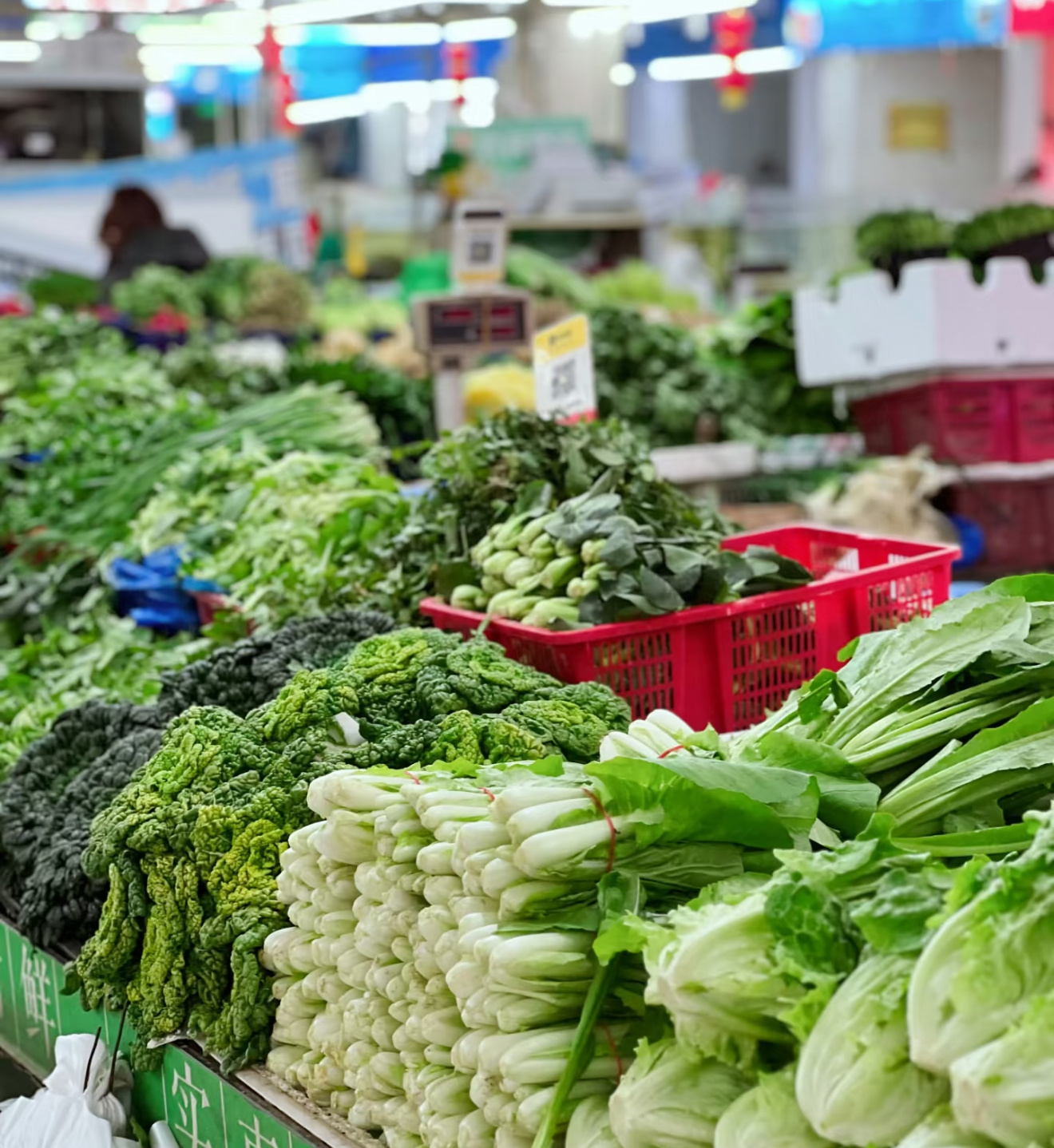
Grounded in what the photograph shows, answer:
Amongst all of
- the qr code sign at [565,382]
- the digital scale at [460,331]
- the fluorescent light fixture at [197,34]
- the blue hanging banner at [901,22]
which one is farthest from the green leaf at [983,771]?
the fluorescent light fixture at [197,34]

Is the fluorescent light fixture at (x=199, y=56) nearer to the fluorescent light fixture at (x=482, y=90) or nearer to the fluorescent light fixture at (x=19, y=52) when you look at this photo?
the fluorescent light fixture at (x=19, y=52)

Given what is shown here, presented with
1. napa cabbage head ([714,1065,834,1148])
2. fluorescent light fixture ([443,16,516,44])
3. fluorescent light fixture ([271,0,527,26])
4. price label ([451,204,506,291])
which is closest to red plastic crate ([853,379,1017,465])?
price label ([451,204,506,291])

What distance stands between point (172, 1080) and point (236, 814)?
44 cm

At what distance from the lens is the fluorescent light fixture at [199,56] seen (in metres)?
16.2

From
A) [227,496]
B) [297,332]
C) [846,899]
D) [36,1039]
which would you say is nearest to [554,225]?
[297,332]

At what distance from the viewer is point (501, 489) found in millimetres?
3199

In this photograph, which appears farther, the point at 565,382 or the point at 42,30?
the point at 42,30

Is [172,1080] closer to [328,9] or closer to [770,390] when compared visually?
[770,390]

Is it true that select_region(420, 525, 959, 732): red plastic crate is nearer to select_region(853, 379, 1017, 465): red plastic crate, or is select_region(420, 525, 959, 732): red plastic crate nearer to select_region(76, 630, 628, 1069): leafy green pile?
select_region(76, 630, 628, 1069): leafy green pile

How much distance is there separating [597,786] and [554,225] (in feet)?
39.7

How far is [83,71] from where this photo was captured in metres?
17.3

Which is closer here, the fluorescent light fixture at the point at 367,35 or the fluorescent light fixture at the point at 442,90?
the fluorescent light fixture at the point at 367,35

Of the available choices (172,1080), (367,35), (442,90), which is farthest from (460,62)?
(172,1080)

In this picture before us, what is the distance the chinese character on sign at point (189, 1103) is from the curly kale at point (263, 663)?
664mm
